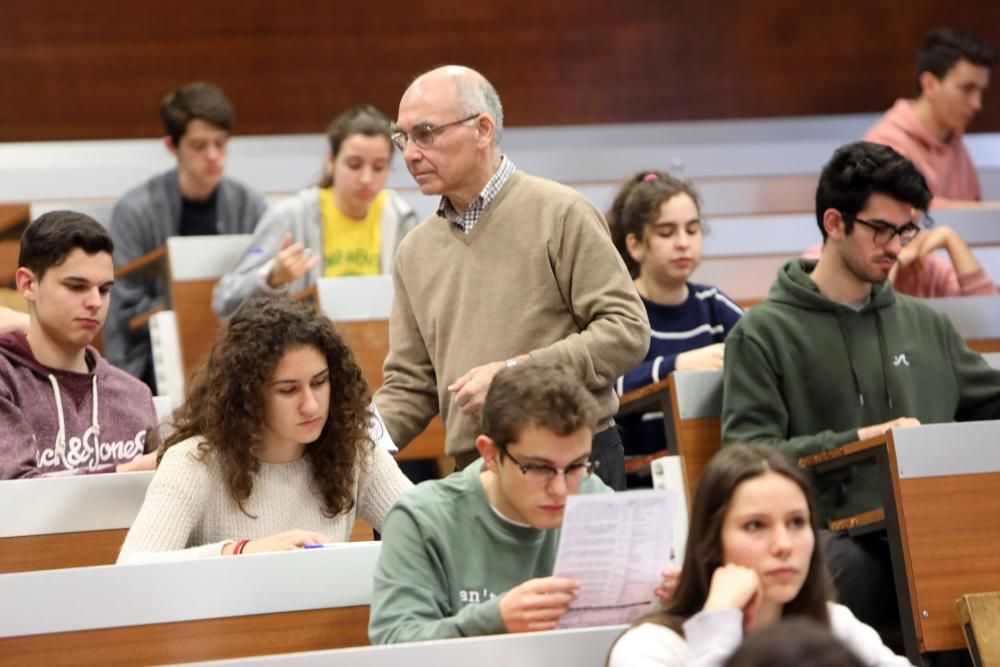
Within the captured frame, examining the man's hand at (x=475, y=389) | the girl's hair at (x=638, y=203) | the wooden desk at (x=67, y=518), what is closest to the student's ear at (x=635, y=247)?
the girl's hair at (x=638, y=203)

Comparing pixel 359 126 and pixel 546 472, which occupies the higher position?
pixel 359 126

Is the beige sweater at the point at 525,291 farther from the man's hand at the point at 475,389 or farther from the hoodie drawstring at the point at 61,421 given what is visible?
the hoodie drawstring at the point at 61,421

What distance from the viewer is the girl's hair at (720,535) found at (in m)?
2.12

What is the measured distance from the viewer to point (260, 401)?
281cm

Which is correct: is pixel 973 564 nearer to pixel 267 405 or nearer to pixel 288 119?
pixel 267 405

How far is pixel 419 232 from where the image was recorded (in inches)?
124

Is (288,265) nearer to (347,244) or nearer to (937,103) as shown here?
(347,244)

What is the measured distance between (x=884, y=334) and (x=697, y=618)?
160 centimetres

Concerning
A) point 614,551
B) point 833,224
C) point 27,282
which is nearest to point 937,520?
point 833,224

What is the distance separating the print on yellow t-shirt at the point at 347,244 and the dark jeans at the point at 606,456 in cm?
184

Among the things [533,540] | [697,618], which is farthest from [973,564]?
[697,618]

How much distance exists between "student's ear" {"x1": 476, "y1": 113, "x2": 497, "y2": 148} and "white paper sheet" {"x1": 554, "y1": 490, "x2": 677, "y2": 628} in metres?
1.11

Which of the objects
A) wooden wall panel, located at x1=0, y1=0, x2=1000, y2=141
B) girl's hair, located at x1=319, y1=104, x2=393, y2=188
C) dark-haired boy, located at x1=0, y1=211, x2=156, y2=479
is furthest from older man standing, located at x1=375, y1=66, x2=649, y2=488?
wooden wall panel, located at x1=0, y1=0, x2=1000, y2=141

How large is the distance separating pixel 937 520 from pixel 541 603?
118 centimetres
